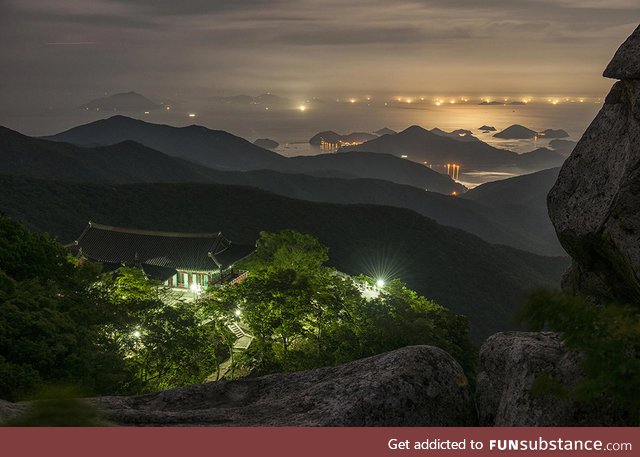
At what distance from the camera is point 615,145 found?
38.6 feet

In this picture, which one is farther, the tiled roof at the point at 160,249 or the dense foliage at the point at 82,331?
the tiled roof at the point at 160,249

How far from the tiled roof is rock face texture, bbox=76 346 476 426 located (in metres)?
52.3

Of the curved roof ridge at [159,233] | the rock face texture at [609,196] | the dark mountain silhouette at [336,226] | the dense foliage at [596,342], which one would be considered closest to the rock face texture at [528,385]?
the dense foliage at [596,342]

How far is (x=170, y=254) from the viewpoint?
2724 inches

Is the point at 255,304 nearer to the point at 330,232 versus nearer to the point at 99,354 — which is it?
the point at 99,354

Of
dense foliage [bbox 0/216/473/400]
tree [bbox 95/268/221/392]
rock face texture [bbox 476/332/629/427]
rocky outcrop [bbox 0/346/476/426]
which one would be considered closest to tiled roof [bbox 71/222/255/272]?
dense foliage [bbox 0/216/473/400]

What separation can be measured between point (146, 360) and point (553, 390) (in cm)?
2297

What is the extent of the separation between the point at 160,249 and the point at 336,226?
65.9 meters

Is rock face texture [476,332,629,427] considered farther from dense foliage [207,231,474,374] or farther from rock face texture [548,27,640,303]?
dense foliage [207,231,474,374]

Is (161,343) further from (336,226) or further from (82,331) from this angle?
(336,226)

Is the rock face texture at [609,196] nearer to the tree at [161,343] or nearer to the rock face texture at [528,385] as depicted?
the rock face texture at [528,385]

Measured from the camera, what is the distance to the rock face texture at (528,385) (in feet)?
29.0

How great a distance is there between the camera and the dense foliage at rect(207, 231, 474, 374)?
27.1 meters

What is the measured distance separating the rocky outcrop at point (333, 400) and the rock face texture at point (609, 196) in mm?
4302
